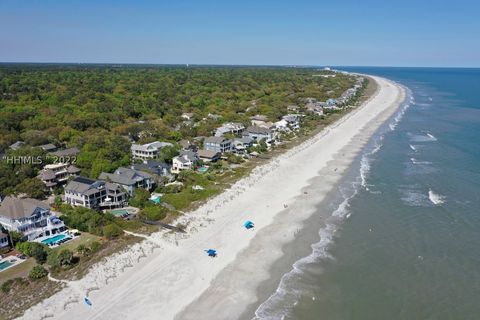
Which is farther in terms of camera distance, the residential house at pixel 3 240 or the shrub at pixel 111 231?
the shrub at pixel 111 231

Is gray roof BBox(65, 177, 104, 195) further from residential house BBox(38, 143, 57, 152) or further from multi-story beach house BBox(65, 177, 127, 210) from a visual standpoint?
residential house BBox(38, 143, 57, 152)

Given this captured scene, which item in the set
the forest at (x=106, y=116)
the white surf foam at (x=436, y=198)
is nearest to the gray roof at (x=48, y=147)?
the forest at (x=106, y=116)

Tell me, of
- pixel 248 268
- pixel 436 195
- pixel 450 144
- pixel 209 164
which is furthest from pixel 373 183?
pixel 450 144

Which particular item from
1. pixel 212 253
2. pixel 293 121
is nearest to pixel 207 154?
pixel 212 253

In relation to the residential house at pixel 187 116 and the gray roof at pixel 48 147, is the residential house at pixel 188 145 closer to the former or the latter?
the gray roof at pixel 48 147

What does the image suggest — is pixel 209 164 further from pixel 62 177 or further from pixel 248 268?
pixel 248 268

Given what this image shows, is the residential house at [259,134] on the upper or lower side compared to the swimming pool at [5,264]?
upper

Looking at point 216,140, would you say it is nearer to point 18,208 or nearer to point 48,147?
point 48,147
